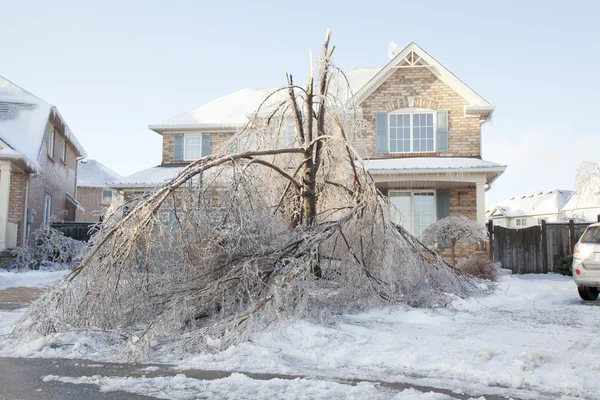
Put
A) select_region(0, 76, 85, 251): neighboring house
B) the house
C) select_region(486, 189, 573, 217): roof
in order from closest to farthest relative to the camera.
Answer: select_region(0, 76, 85, 251): neighboring house → the house → select_region(486, 189, 573, 217): roof

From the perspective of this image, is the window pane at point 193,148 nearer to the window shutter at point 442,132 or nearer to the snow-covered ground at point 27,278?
the snow-covered ground at point 27,278

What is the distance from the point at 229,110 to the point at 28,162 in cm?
710

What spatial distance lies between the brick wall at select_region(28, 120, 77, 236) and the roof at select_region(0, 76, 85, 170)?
63 cm

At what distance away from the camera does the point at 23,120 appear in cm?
1814

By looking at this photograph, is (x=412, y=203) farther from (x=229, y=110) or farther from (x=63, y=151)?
(x=63, y=151)

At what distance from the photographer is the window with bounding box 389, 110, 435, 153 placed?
16703 millimetres

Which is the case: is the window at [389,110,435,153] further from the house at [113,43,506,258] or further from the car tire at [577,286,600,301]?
the car tire at [577,286,600,301]

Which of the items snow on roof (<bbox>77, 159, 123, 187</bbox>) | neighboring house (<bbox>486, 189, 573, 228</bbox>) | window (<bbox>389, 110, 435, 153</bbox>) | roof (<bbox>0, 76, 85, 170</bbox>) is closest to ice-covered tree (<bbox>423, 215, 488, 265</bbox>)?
window (<bbox>389, 110, 435, 153</bbox>)

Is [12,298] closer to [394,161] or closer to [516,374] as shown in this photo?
[516,374]

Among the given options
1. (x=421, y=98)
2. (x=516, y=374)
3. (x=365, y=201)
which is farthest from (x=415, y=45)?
(x=516, y=374)

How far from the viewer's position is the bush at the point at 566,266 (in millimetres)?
14469

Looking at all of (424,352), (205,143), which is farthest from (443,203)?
(424,352)

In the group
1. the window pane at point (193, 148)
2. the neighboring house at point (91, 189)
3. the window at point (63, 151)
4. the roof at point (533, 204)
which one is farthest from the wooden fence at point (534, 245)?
the neighboring house at point (91, 189)

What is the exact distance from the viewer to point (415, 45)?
54.2 ft
